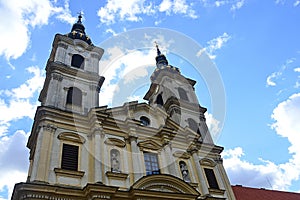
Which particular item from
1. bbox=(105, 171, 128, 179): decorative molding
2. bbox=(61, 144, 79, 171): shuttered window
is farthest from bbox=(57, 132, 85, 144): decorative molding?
bbox=(105, 171, 128, 179): decorative molding

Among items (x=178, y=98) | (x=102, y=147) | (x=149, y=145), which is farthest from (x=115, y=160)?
(x=178, y=98)

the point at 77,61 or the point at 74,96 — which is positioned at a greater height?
the point at 77,61

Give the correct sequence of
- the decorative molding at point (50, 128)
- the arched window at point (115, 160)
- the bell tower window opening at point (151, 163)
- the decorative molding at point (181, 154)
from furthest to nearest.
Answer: the decorative molding at point (181, 154), the bell tower window opening at point (151, 163), the arched window at point (115, 160), the decorative molding at point (50, 128)

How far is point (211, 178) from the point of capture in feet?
59.5

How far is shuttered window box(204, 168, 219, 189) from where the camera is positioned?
1772 cm

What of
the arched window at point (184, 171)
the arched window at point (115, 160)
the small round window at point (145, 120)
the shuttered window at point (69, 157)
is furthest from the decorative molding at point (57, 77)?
the arched window at point (184, 171)

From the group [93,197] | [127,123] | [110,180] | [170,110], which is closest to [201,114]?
[170,110]

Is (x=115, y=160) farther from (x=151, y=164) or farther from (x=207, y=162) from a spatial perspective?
(x=207, y=162)

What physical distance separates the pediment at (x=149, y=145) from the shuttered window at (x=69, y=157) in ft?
13.0

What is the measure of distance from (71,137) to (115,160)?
2686mm

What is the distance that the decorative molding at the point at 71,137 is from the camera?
14688mm

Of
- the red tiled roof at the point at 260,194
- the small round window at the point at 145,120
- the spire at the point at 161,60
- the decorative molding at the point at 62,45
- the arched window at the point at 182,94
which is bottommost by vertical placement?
the red tiled roof at the point at 260,194

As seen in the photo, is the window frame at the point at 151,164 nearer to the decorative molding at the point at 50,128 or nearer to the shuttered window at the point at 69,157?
the shuttered window at the point at 69,157

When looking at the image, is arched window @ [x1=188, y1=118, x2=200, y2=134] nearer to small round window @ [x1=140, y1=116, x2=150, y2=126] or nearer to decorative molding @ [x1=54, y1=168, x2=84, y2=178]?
small round window @ [x1=140, y1=116, x2=150, y2=126]
